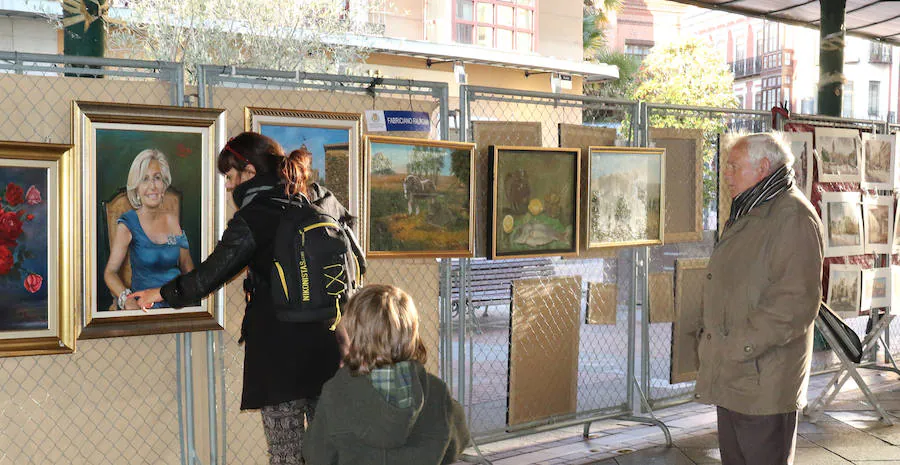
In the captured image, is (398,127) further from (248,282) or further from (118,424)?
(118,424)

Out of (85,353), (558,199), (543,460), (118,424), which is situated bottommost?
(543,460)

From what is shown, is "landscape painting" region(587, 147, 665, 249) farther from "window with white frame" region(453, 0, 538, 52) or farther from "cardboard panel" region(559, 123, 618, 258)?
"window with white frame" region(453, 0, 538, 52)

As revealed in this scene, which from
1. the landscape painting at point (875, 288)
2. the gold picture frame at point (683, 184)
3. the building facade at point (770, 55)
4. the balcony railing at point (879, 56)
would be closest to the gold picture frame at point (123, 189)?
the gold picture frame at point (683, 184)

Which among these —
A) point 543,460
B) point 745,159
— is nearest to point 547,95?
point 745,159

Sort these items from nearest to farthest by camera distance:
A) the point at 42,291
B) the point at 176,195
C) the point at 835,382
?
the point at 42,291, the point at 176,195, the point at 835,382

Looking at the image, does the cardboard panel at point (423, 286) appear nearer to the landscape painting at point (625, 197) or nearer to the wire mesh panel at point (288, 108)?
the wire mesh panel at point (288, 108)

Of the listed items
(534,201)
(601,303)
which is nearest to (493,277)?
(601,303)

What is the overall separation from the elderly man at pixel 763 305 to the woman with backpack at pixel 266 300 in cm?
174

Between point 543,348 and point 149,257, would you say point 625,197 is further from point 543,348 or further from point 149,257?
point 149,257

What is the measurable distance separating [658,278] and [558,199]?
3.76ft

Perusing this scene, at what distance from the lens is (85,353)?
4.42 metres

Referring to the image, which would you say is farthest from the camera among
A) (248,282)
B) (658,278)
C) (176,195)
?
A: (658,278)

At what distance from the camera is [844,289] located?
7426 mm

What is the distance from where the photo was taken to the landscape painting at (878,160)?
7.65 metres
